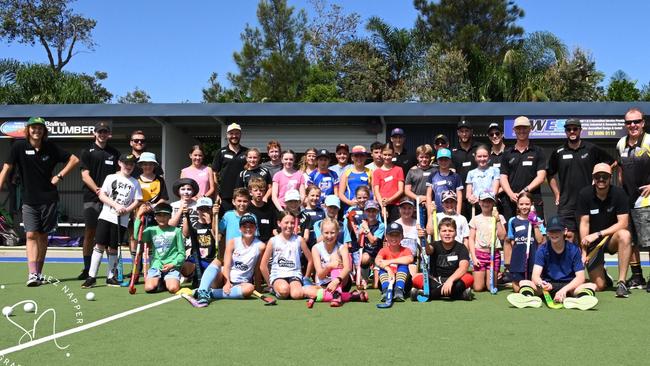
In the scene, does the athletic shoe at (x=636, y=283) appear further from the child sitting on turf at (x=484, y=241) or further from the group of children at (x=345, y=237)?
the child sitting on turf at (x=484, y=241)

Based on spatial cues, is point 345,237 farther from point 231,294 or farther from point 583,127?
point 583,127

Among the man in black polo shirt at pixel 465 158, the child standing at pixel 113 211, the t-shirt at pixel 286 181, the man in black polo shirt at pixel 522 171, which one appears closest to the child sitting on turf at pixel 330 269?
the t-shirt at pixel 286 181

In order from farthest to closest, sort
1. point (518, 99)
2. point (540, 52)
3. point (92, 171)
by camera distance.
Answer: point (540, 52), point (518, 99), point (92, 171)

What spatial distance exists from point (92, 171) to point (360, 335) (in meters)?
5.36

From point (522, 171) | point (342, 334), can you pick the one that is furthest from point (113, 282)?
point (522, 171)

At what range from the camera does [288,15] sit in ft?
135

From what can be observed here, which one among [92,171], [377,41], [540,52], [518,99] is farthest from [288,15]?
[92,171]

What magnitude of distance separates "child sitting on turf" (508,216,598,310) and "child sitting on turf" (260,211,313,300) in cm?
232

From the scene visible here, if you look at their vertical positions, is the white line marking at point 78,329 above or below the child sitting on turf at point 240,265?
below

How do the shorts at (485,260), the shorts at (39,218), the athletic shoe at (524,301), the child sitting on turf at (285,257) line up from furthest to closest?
1. the shorts at (39,218)
2. the shorts at (485,260)
3. the child sitting on turf at (285,257)
4. the athletic shoe at (524,301)

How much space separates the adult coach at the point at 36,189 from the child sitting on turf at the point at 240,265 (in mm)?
2404

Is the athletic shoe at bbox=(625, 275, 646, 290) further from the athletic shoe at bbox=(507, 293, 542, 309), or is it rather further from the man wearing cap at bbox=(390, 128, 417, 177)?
the man wearing cap at bbox=(390, 128, 417, 177)

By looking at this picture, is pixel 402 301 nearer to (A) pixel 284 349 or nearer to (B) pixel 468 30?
(A) pixel 284 349

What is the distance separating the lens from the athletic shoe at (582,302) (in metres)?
6.23
